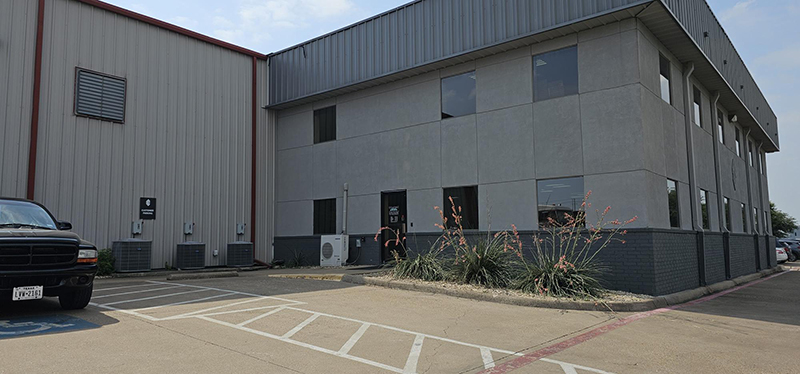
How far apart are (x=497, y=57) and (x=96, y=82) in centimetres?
1157

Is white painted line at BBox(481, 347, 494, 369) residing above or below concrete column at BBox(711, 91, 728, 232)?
below

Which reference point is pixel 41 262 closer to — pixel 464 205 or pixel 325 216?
pixel 464 205

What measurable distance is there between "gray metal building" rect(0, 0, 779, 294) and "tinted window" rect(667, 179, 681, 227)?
55 mm

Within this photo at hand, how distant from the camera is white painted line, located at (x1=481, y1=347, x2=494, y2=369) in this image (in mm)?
5398

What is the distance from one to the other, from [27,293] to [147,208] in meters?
9.63

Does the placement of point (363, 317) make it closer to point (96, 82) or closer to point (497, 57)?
point (497, 57)

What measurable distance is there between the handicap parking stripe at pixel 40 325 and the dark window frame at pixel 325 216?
34.9ft

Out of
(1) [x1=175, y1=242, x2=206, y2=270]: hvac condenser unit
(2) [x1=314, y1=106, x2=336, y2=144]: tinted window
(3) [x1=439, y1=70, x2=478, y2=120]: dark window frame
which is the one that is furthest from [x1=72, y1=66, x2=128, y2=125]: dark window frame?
(3) [x1=439, y1=70, x2=478, y2=120]: dark window frame

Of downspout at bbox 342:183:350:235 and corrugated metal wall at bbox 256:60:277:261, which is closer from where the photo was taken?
downspout at bbox 342:183:350:235

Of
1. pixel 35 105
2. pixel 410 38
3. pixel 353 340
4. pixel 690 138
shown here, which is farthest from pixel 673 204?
pixel 35 105

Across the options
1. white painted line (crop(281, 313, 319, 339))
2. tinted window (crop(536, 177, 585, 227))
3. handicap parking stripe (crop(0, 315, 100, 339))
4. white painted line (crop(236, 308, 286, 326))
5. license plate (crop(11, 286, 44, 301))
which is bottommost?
white painted line (crop(281, 313, 319, 339))

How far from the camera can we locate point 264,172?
19.2 m

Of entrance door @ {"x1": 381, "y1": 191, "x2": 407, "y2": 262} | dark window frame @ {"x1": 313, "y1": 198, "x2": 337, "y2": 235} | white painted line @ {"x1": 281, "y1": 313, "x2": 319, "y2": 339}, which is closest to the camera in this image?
white painted line @ {"x1": 281, "y1": 313, "x2": 319, "y2": 339}

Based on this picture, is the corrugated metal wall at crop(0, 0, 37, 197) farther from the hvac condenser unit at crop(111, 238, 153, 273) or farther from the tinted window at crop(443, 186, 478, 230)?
the tinted window at crop(443, 186, 478, 230)
